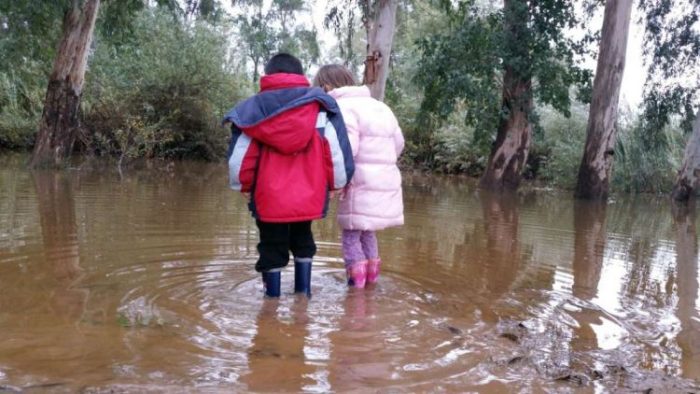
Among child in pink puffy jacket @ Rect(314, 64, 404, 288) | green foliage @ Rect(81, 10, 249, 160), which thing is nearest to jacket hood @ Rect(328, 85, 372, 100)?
child in pink puffy jacket @ Rect(314, 64, 404, 288)

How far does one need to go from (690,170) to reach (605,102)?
3.67 meters

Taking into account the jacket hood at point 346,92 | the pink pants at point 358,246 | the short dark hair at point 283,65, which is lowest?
the pink pants at point 358,246

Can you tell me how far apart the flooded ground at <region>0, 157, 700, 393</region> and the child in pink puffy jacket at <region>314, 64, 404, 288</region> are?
1.21 ft

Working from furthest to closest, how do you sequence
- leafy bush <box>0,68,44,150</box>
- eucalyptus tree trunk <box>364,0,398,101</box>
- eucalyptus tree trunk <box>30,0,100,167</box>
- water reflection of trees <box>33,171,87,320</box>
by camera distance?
leafy bush <box>0,68,44,150</box> < eucalyptus tree trunk <box>30,0,100,167</box> < eucalyptus tree trunk <box>364,0,398,101</box> < water reflection of trees <box>33,171,87,320</box>

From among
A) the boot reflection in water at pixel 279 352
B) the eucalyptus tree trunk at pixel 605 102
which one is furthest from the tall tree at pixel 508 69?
the boot reflection in water at pixel 279 352

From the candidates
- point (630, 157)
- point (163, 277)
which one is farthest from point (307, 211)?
point (630, 157)

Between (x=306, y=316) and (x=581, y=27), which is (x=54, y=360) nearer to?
(x=306, y=316)

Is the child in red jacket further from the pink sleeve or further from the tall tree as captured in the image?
the tall tree

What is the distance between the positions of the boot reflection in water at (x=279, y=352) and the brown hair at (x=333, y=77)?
148 centimetres

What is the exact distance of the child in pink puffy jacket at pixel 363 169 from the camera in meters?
4.46

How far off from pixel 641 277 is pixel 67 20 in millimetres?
11690

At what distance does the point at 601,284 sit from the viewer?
5164 millimetres

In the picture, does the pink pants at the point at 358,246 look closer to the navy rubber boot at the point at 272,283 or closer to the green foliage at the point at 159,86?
the navy rubber boot at the point at 272,283

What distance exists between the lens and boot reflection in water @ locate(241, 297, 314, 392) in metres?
2.69
